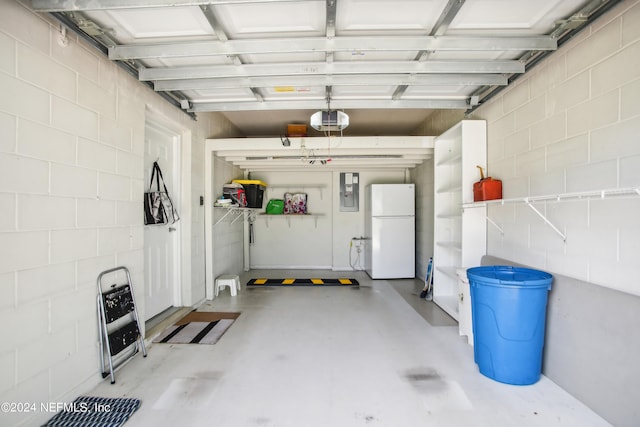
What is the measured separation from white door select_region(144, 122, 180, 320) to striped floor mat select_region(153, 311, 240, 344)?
1.14ft

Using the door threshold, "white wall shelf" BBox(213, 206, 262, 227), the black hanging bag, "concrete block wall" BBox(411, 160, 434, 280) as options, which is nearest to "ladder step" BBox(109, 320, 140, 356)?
the door threshold

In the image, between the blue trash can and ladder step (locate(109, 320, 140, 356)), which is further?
ladder step (locate(109, 320, 140, 356))

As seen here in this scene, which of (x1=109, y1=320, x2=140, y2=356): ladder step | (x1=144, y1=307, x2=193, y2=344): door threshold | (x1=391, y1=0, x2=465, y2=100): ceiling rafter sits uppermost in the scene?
(x1=391, y1=0, x2=465, y2=100): ceiling rafter

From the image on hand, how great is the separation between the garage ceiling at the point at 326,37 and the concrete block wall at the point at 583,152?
0.59ft

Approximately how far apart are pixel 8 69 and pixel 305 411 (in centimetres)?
257

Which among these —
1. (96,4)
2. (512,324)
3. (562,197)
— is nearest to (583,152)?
(562,197)

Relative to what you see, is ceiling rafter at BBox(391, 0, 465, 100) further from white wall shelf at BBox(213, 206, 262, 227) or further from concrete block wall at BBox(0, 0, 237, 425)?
white wall shelf at BBox(213, 206, 262, 227)

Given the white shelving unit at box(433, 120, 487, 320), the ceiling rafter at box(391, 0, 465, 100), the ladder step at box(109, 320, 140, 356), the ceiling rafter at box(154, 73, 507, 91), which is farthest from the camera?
the white shelving unit at box(433, 120, 487, 320)

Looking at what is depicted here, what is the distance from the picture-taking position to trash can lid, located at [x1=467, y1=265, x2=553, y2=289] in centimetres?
204

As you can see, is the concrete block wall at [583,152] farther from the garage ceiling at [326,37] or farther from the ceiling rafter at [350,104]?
the ceiling rafter at [350,104]

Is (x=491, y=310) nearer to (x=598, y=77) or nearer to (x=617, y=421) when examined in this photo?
(x=617, y=421)

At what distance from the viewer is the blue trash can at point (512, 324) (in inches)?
80.7

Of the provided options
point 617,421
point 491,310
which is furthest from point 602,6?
point 617,421

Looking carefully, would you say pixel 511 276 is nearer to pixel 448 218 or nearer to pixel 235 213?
pixel 448 218
